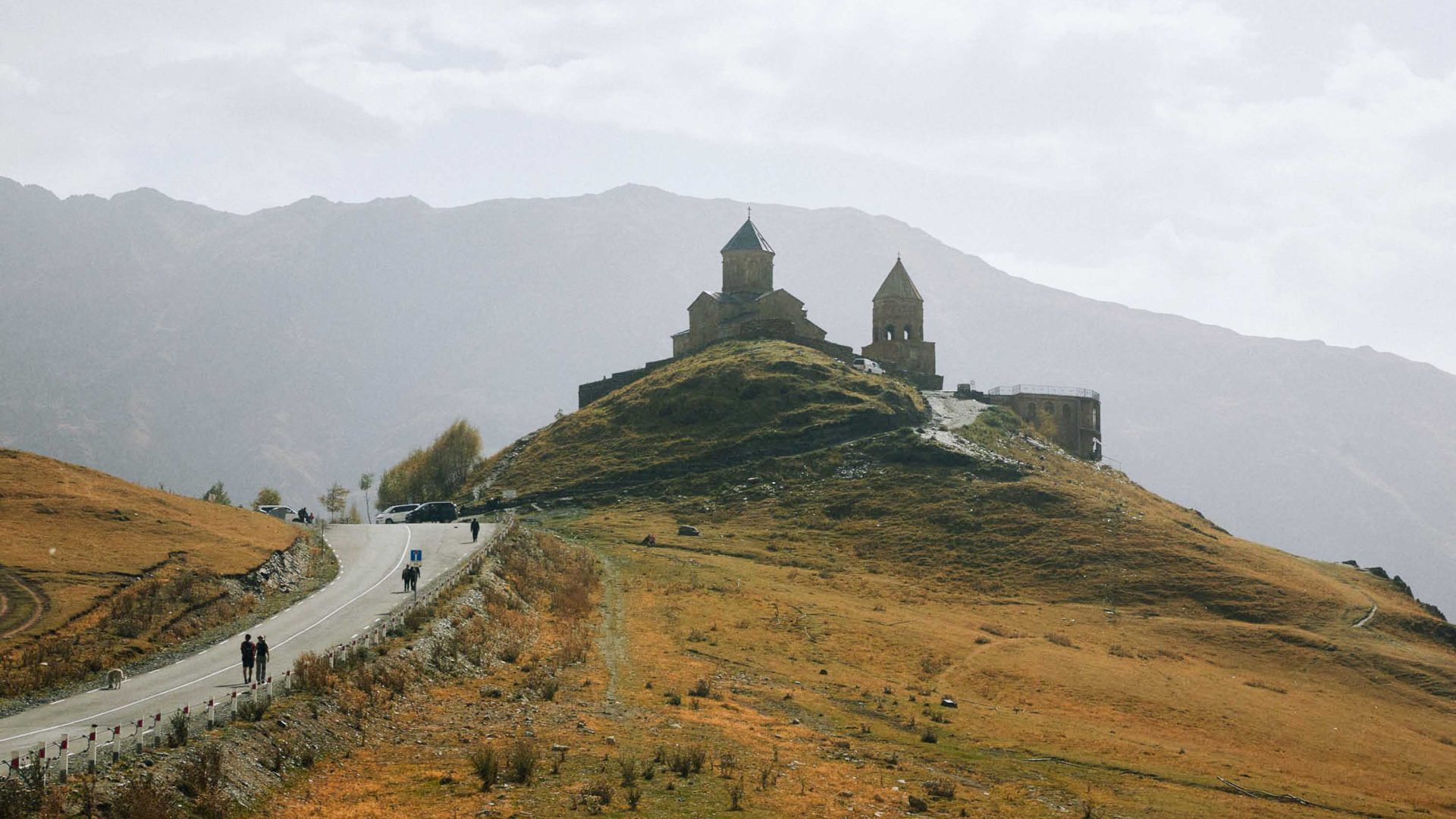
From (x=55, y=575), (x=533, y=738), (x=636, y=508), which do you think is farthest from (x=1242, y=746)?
(x=636, y=508)

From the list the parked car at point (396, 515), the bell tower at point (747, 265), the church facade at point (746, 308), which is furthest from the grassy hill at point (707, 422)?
the bell tower at point (747, 265)

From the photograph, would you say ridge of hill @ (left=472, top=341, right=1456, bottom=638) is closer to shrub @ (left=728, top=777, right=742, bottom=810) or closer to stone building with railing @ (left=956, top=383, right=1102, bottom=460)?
stone building with railing @ (left=956, top=383, right=1102, bottom=460)

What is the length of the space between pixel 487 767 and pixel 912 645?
27256mm

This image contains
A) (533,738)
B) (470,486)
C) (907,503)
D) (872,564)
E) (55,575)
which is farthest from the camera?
(470,486)

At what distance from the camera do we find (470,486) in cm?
9231

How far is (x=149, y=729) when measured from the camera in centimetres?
2319

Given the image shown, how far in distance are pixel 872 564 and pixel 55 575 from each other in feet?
146

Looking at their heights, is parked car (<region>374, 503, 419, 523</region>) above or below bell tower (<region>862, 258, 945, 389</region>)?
below

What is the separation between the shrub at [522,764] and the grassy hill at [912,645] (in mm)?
316

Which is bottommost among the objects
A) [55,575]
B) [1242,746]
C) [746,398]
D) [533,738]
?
[1242,746]

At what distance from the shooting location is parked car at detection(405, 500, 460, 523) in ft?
230

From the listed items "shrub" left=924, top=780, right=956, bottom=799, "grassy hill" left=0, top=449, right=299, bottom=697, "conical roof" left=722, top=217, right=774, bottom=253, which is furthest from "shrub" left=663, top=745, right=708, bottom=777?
"conical roof" left=722, top=217, right=774, bottom=253

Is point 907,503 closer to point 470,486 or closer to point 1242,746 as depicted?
point 470,486

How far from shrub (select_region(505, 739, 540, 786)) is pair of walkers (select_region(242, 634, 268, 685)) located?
7558 mm
